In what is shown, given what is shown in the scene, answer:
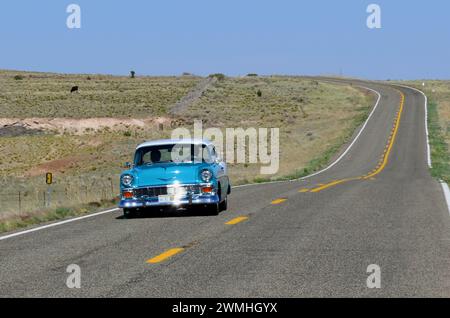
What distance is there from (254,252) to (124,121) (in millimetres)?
66271

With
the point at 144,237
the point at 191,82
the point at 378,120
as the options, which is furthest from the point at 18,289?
the point at 191,82

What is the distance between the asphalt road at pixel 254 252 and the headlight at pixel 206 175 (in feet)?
2.60

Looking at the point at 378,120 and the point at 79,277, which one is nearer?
the point at 79,277

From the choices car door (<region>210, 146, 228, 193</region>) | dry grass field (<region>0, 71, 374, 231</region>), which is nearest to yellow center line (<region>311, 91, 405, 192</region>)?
dry grass field (<region>0, 71, 374, 231</region>)

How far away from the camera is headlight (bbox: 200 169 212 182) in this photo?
15695 millimetres

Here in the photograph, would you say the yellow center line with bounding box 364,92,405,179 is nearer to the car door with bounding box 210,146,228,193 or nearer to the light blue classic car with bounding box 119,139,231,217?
the car door with bounding box 210,146,228,193

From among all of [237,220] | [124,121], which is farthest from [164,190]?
[124,121]

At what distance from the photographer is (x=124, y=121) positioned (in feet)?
248

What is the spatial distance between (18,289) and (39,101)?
86.2m

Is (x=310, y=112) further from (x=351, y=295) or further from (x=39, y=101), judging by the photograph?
(x=351, y=295)

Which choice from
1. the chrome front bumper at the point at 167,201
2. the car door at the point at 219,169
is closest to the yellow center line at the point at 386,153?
the car door at the point at 219,169

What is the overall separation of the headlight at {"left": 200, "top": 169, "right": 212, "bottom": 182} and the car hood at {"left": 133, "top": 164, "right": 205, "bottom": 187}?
102 millimetres
